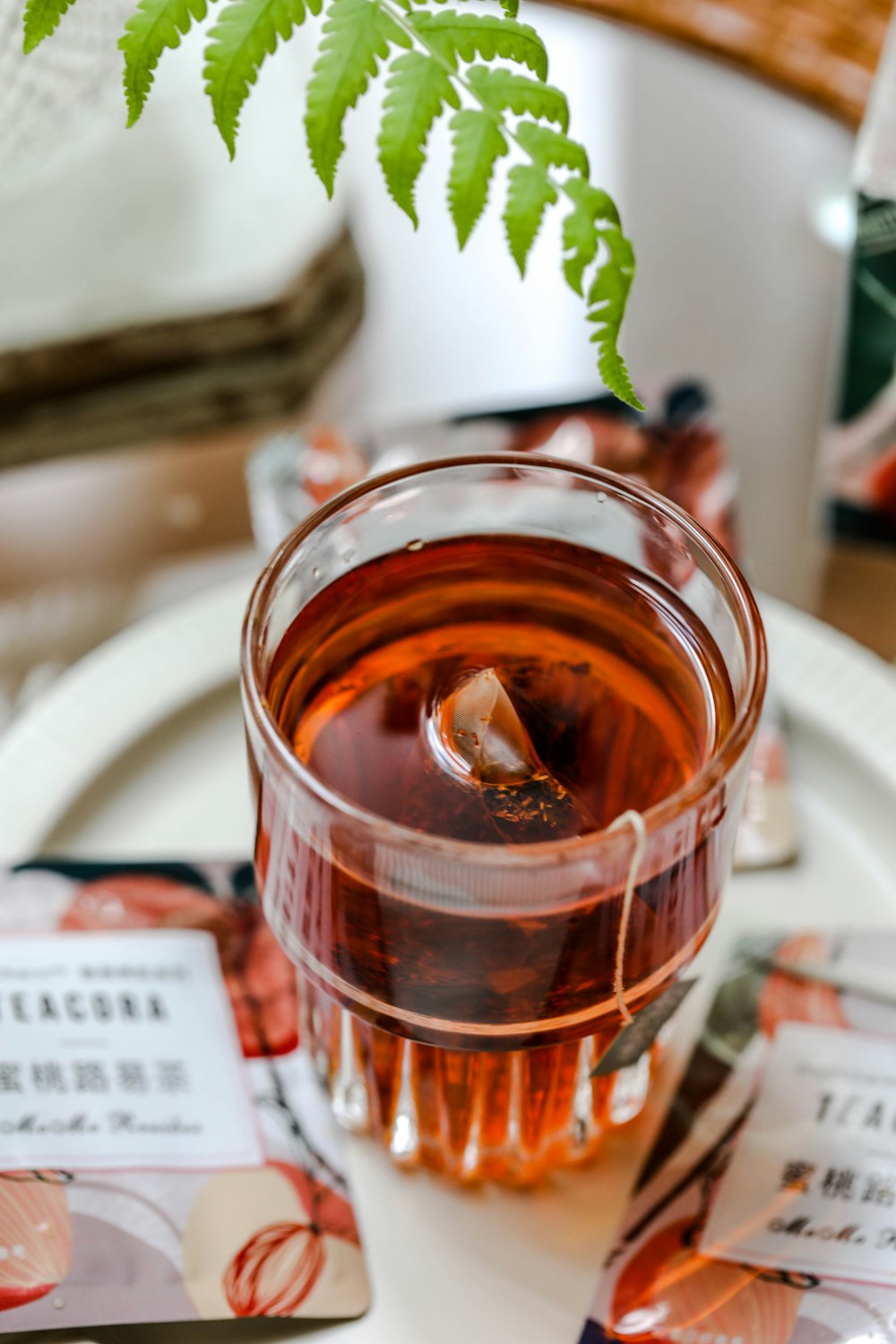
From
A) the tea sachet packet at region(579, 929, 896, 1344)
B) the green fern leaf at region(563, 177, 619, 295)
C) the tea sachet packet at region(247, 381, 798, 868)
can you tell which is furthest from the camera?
the tea sachet packet at region(247, 381, 798, 868)

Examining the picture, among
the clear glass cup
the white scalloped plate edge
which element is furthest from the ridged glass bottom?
the white scalloped plate edge

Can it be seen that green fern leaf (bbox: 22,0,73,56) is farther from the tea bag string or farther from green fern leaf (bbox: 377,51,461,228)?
the tea bag string

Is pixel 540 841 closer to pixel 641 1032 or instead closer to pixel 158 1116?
pixel 641 1032

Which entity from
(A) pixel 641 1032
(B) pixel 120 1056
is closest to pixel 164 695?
(B) pixel 120 1056

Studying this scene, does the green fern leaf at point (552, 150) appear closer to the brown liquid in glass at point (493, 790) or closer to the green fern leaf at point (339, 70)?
the green fern leaf at point (339, 70)

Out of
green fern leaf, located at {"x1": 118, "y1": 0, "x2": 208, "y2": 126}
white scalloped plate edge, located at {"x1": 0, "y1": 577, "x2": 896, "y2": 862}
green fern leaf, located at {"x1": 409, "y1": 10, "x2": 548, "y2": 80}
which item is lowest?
white scalloped plate edge, located at {"x1": 0, "y1": 577, "x2": 896, "y2": 862}

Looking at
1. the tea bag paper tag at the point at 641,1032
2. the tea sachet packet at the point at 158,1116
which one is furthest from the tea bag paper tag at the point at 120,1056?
the tea bag paper tag at the point at 641,1032

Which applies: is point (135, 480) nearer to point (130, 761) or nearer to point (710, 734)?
point (130, 761)
